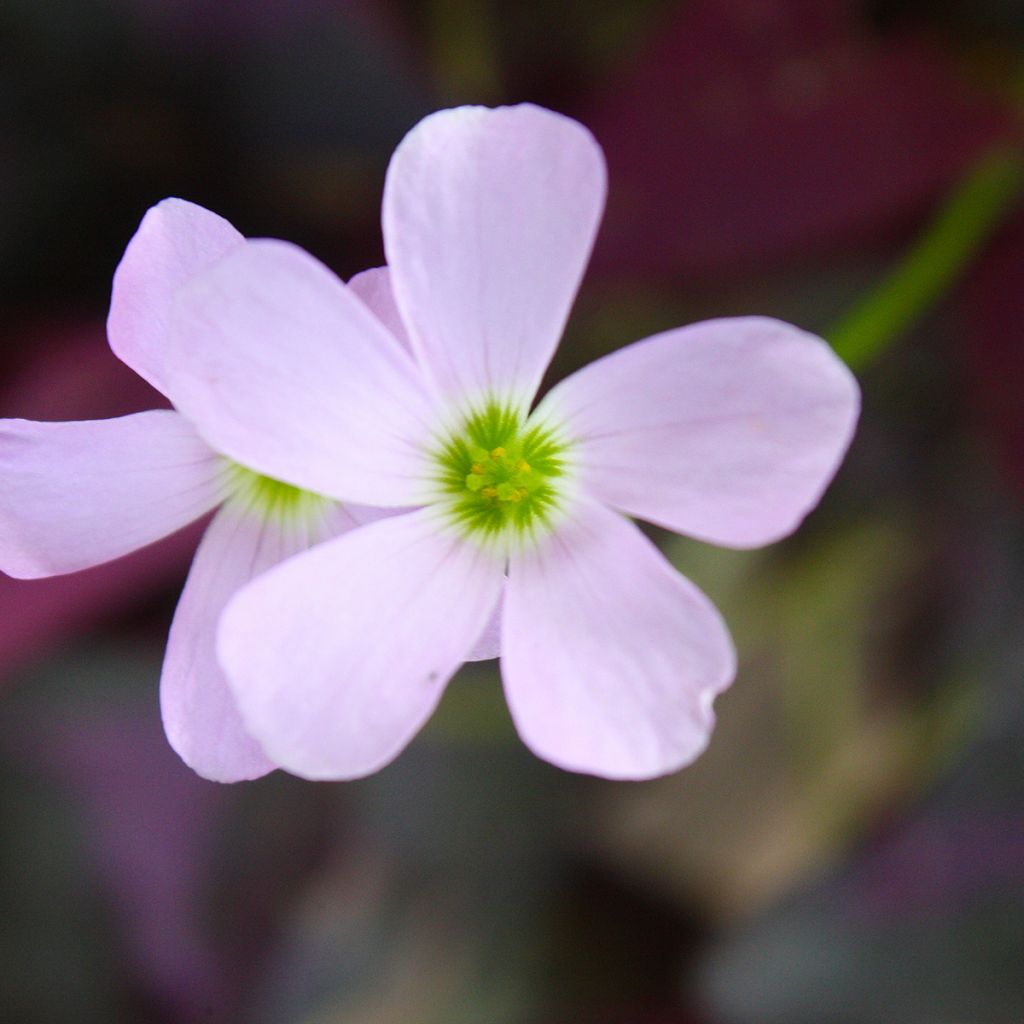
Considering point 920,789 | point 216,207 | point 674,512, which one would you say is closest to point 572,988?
point 920,789

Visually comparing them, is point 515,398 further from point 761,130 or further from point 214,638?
point 761,130

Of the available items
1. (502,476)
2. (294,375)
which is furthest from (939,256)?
(294,375)

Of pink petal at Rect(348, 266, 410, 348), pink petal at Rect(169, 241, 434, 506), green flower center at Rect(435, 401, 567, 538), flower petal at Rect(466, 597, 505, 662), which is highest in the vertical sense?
pink petal at Rect(348, 266, 410, 348)

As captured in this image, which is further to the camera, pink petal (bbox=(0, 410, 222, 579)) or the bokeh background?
the bokeh background

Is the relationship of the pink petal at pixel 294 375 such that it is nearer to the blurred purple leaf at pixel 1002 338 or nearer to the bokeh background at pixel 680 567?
the bokeh background at pixel 680 567

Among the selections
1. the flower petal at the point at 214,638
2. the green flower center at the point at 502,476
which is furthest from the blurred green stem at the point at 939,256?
the flower petal at the point at 214,638

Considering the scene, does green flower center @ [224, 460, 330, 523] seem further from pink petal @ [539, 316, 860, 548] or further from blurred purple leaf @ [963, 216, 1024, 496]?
blurred purple leaf @ [963, 216, 1024, 496]

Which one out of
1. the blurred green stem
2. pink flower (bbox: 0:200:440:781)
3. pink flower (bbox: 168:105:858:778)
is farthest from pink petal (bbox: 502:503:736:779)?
the blurred green stem

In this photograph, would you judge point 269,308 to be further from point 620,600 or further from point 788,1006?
point 788,1006
